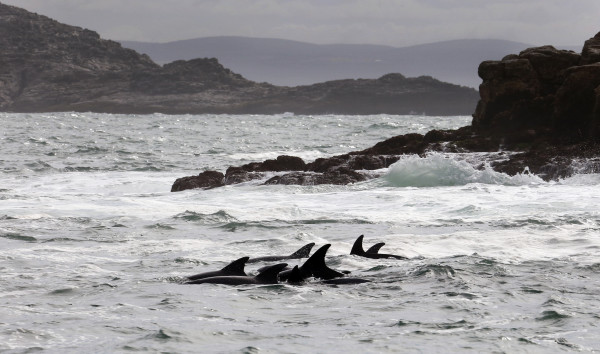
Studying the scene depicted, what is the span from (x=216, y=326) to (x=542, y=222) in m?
9.77

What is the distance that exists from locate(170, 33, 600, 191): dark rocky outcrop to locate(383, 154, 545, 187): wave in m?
0.64

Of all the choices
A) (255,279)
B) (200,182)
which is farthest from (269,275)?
(200,182)

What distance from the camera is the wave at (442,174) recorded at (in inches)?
1002

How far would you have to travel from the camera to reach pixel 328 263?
13281 mm

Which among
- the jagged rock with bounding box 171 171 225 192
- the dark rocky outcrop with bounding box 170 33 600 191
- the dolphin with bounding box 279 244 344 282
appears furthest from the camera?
the jagged rock with bounding box 171 171 225 192

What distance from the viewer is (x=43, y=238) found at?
15.6m

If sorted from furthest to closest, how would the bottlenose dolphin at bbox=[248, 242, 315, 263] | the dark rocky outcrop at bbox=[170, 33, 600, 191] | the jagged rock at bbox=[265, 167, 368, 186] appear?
1. the dark rocky outcrop at bbox=[170, 33, 600, 191]
2. the jagged rock at bbox=[265, 167, 368, 186]
3. the bottlenose dolphin at bbox=[248, 242, 315, 263]

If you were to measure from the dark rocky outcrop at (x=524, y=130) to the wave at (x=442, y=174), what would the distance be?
2.09 ft

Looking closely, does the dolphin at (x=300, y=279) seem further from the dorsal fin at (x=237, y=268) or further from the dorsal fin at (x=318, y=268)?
the dorsal fin at (x=237, y=268)

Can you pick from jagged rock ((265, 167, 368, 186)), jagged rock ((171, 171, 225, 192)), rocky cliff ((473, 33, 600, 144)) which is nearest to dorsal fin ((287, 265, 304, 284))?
jagged rock ((265, 167, 368, 186))

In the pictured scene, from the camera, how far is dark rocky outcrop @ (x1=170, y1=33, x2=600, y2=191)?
1042 inches

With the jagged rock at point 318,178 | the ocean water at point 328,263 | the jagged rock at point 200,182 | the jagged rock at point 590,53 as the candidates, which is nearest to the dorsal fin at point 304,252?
the ocean water at point 328,263

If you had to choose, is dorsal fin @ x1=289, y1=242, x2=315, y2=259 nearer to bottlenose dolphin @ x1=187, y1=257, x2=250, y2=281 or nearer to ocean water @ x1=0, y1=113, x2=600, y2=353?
ocean water @ x1=0, y1=113, x2=600, y2=353

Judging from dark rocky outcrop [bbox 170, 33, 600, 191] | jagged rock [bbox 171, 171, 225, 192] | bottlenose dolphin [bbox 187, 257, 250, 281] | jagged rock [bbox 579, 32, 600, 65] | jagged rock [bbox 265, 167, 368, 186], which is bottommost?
jagged rock [bbox 171, 171, 225, 192]
